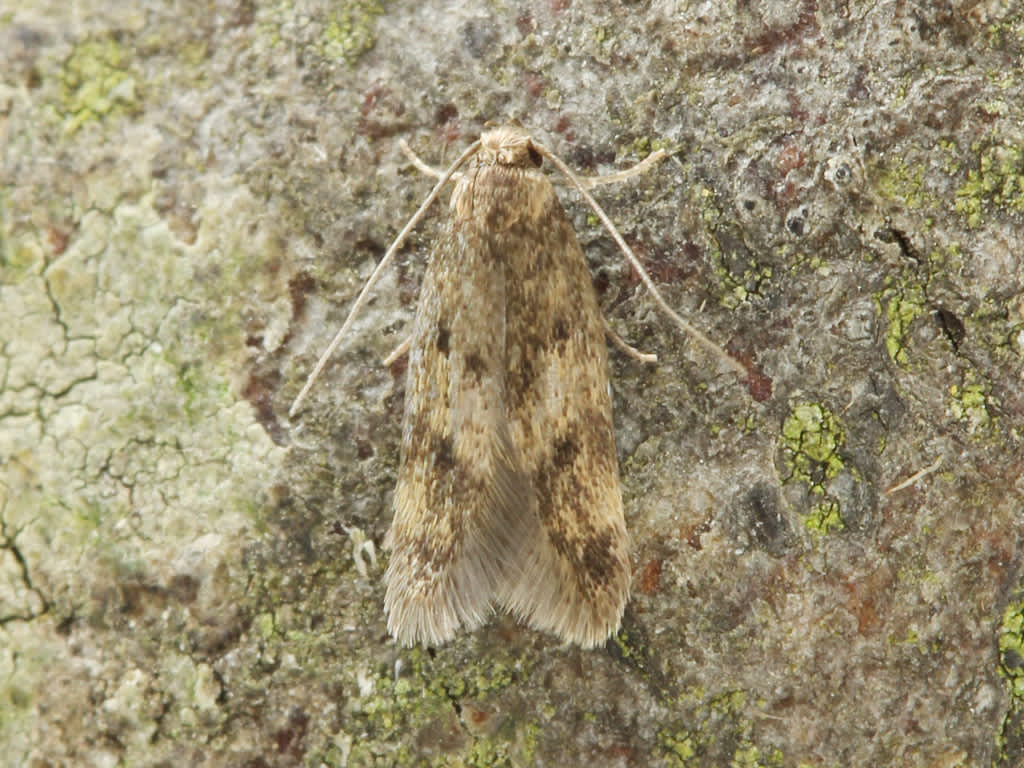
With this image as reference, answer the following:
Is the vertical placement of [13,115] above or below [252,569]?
above

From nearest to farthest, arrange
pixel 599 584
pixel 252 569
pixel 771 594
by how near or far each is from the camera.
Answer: pixel 599 584, pixel 771 594, pixel 252 569

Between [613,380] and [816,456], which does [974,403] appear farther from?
[613,380]

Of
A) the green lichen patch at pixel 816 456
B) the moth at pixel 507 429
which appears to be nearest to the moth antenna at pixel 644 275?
the moth at pixel 507 429

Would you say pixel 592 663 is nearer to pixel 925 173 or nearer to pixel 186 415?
pixel 186 415

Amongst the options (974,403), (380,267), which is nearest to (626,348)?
(380,267)

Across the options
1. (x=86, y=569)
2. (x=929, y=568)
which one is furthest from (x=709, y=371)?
(x=86, y=569)

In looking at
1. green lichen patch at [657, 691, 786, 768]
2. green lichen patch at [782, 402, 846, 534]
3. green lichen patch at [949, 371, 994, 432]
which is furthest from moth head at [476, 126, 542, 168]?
green lichen patch at [657, 691, 786, 768]
